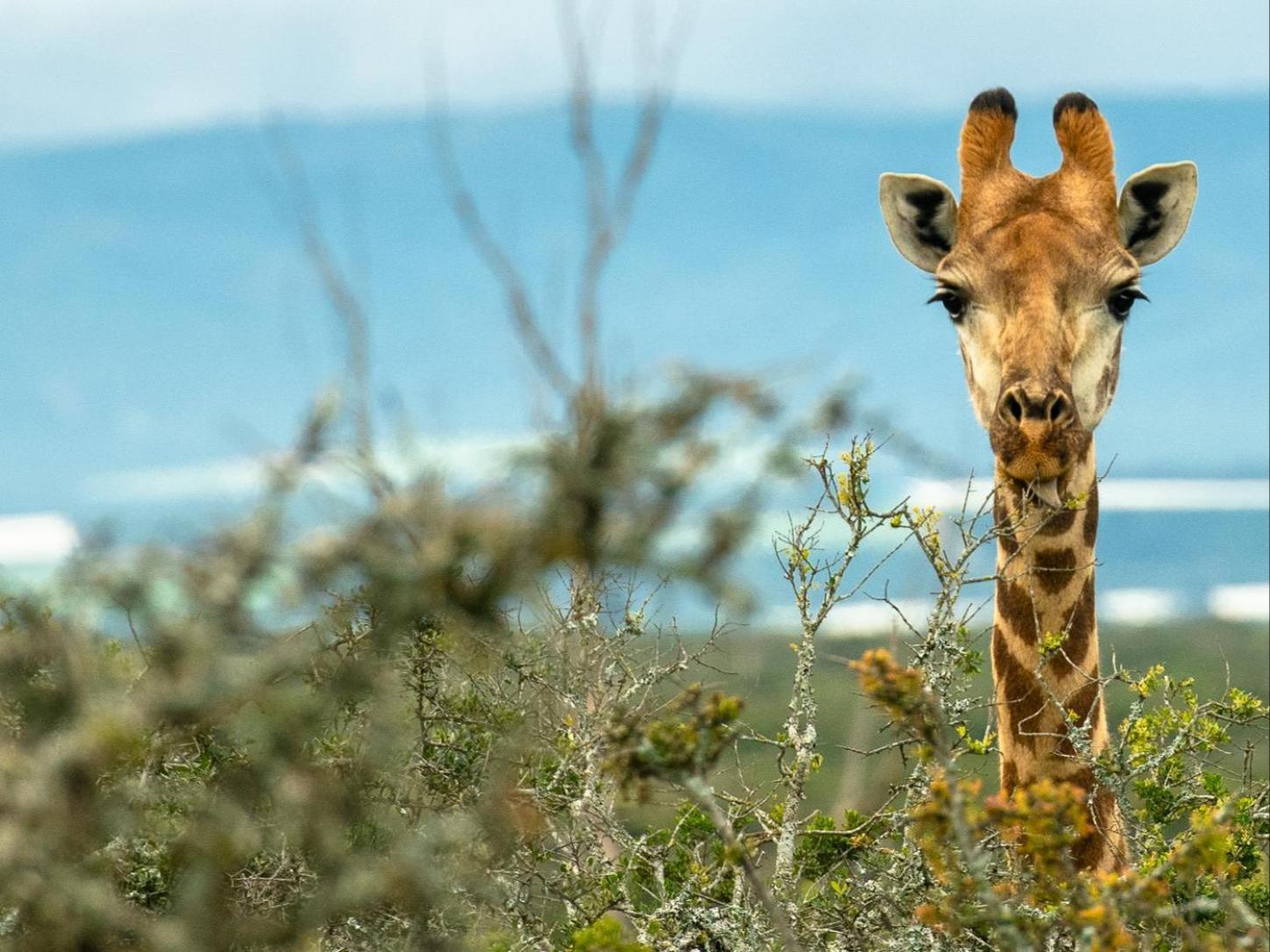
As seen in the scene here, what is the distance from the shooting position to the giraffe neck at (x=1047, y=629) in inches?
259

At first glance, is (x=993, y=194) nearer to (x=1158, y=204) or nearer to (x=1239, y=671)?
(x=1158, y=204)

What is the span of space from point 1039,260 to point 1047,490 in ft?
3.84

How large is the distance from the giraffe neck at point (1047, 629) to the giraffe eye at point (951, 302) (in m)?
0.78

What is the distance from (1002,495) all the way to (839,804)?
4.39 ft

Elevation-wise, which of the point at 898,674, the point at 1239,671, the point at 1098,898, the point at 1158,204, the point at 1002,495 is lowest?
the point at 1098,898

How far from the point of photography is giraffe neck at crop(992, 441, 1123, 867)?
6582mm

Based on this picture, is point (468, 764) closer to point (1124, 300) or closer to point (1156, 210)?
point (1124, 300)

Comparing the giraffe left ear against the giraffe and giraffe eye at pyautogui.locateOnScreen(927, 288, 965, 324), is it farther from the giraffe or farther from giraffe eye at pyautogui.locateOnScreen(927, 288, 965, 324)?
giraffe eye at pyautogui.locateOnScreen(927, 288, 965, 324)

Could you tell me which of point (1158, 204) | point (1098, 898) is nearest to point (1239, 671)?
point (1158, 204)

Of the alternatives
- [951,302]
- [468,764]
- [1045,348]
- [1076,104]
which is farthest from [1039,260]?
[468,764]

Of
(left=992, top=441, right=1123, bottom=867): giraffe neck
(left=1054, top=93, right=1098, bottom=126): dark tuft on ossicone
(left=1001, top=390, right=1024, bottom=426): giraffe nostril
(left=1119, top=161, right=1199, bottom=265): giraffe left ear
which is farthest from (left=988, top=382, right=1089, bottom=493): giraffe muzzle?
(left=1054, top=93, right=1098, bottom=126): dark tuft on ossicone

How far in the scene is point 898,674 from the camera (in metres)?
3.82

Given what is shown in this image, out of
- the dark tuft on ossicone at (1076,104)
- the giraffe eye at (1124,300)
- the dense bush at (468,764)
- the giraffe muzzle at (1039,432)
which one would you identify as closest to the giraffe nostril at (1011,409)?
the giraffe muzzle at (1039,432)

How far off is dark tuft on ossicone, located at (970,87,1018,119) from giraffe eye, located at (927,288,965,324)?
1143mm
